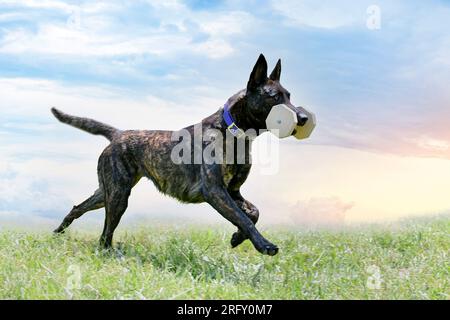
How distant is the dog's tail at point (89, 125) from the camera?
6.63 m

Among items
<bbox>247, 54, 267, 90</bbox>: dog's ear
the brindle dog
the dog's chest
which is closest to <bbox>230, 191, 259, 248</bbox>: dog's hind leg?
the brindle dog

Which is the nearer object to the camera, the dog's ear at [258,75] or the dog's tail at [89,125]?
the dog's ear at [258,75]

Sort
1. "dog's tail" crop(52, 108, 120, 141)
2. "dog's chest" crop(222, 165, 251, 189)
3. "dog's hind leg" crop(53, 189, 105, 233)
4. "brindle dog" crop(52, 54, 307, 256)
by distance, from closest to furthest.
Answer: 1. "brindle dog" crop(52, 54, 307, 256)
2. "dog's chest" crop(222, 165, 251, 189)
3. "dog's tail" crop(52, 108, 120, 141)
4. "dog's hind leg" crop(53, 189, 105, 233)

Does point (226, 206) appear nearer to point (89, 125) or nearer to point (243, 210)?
point (243, 210)

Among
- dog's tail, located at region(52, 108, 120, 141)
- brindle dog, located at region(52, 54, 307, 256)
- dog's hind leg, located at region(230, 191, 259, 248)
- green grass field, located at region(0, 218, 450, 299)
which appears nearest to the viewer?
green grass field, located at region(0, 218, 450, 299)

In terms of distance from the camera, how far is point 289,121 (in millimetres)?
5441

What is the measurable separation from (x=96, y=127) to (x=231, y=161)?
5.58 feet

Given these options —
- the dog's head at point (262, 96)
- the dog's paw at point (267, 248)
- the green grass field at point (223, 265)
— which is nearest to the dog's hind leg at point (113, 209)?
the green grass field at point (223, 265)

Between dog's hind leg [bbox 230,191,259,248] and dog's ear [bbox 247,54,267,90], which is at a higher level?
dog's ear [bbox 247,54,267,90]

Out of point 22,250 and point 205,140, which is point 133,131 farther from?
point 22,250

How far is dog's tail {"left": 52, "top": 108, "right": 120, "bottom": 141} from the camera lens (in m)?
6.63

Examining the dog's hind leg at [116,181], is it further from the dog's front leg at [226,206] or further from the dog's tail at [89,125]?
the dog's front leg at [226,206]

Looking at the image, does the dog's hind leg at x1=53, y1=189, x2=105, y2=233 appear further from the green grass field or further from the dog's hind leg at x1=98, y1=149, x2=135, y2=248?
the dog's hind leg at x1=98, y1=149, x2=135, y2=248
